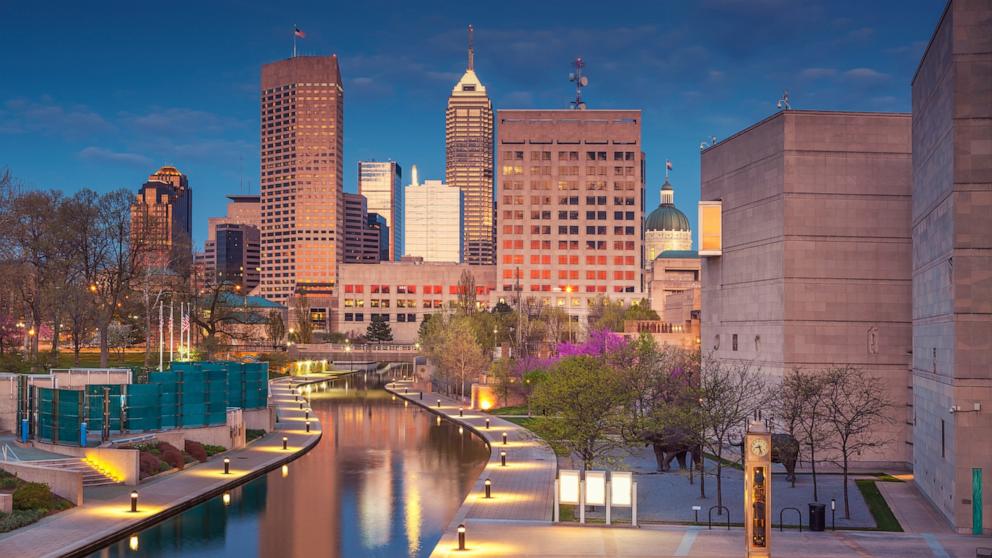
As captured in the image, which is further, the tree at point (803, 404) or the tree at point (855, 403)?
the tree at point (855, 403)

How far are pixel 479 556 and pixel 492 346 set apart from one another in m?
80.4

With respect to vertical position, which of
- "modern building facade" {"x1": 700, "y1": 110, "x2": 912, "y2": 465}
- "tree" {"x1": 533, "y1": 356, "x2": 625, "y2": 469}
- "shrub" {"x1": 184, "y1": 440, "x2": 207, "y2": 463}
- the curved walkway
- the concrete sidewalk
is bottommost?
the curved walkway

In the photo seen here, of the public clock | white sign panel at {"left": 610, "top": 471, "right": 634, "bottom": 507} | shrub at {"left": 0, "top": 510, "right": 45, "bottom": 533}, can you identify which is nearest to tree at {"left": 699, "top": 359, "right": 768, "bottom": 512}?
white sign panel at {"left": 610, "top": 471, "right": 634, "bottom": 507}

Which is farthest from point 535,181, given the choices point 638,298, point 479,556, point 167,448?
point 479,556

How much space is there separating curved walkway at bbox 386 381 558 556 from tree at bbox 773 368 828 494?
32.9 feet

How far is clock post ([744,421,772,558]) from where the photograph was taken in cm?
2588

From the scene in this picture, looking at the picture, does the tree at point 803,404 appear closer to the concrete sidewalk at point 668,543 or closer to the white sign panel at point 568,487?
the concrete sidewalk at point 668,543

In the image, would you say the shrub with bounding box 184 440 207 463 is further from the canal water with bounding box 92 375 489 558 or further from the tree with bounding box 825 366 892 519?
the tree with bounding box 825 366 892 519

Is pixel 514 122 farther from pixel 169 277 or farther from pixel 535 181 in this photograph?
pixel 169 277

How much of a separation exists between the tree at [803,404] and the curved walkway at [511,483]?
1004cm

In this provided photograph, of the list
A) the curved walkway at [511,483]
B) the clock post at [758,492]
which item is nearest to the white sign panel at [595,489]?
the curved walkway at [511,483]

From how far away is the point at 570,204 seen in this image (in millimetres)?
193625

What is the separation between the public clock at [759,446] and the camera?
2642cm

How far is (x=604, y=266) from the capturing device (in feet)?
636
